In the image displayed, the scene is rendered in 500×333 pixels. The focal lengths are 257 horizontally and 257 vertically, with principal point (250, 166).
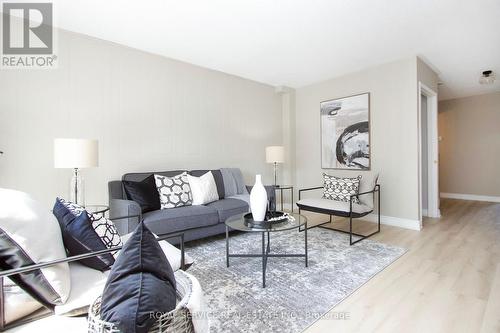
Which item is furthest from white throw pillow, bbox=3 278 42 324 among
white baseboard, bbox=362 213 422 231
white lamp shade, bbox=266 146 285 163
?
white baseboard, bbox=362 213 422 231

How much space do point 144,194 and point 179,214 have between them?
46 centimetres

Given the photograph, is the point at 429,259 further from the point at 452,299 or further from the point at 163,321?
the point at 163,321

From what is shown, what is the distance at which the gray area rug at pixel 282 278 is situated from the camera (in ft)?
5.53

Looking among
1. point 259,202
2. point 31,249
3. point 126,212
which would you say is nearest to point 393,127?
point 259,202

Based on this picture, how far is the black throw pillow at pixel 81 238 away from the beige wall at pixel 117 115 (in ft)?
5.78

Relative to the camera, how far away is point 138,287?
822 mm

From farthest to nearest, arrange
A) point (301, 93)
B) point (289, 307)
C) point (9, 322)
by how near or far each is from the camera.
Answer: point (301, 93) < point (289, 307) < point (9, 322)

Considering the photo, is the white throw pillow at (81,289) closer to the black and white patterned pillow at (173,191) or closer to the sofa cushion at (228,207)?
the black and white patterned pillow at (173,191)

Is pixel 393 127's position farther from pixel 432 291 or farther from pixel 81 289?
pixel 81 289

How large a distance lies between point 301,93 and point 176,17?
3117mm

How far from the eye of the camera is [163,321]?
0.81 meters

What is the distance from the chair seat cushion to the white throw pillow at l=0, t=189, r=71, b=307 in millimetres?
2761

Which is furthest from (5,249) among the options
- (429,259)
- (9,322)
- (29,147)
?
(429,259)

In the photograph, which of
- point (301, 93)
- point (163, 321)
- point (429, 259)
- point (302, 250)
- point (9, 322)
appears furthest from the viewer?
point (301, 93)
